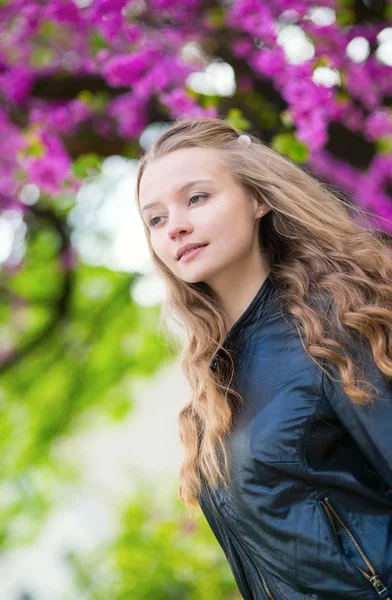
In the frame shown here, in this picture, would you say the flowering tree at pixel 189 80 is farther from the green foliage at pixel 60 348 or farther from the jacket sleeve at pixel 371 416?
the green foliage at pixel 60 348

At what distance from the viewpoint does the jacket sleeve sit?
183cm

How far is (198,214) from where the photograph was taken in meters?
2.17

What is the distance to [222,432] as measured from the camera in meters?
2.09

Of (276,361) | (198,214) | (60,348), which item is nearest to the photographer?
(276,361)

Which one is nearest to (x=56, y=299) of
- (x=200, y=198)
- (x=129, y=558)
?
(x=129, y=558)

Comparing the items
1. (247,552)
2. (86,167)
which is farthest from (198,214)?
(86,167)

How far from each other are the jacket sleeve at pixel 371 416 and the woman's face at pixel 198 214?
484mm

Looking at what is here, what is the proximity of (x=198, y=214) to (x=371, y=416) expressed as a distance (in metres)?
0.72

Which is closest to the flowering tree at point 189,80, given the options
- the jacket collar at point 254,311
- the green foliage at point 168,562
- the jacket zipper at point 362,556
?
the jacket collar at point 254,311

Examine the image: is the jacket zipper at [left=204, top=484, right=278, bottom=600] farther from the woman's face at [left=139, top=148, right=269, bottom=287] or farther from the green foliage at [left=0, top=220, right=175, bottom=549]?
the green foliage at [left=0, top=220, right=175, bottom=549]

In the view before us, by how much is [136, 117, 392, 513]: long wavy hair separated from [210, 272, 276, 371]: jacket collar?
0.03 metres

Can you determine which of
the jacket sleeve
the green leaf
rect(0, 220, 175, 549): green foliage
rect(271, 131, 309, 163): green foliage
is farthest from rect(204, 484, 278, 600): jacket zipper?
rect(0, 220, 175, 549): green foliage

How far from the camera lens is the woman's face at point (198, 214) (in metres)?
2.18

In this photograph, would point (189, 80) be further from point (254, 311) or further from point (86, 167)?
point (254, 311)
